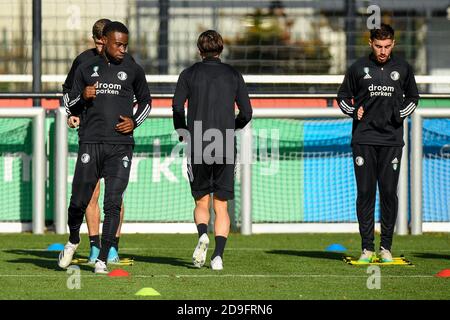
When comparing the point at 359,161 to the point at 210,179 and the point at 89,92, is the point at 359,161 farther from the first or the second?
the point at 89,92

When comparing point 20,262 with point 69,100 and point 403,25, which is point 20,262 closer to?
point 69,100

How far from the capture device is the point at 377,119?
429 inches

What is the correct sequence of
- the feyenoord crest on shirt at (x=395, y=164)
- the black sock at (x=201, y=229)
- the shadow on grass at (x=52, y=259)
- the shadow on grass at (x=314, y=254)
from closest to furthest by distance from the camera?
the black sock at (x=201, y=229), the shadow on grass at (x=52, y=259), the feyenoord crest on shirt at (x=395, y=164), the shadow on grass at (x=314, y=254)

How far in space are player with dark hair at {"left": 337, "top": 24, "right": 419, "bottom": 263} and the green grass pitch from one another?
1.58 ft

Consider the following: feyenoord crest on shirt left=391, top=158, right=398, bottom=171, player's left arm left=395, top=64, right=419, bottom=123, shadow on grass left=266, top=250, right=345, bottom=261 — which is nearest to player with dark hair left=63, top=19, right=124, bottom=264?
shadow on grass left=266, top=250, right=345, bottom=261

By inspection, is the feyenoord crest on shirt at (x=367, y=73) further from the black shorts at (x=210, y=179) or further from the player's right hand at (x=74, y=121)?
the player's right hand at (x=74, y=121)

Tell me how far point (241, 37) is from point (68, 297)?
995 cm

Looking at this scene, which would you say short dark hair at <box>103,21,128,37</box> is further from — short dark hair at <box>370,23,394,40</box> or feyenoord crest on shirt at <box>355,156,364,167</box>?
feyenoord crest on shirt at <box>355,156,364,167</box>

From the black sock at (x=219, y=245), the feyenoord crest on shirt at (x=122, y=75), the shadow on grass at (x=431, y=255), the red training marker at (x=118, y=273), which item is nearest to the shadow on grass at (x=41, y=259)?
the red training marker at (x=118, y=273)

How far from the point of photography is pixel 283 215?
14945 millimetres

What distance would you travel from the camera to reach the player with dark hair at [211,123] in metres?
10.2

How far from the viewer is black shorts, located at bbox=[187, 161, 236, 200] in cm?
1031
